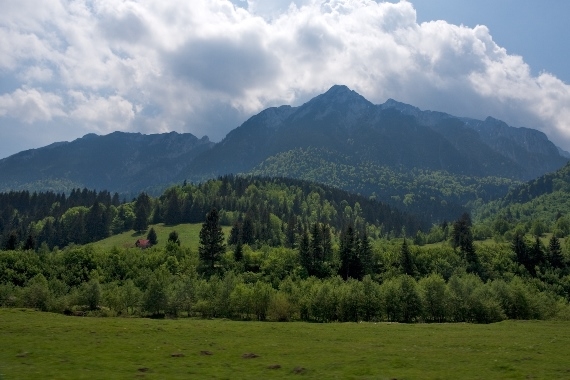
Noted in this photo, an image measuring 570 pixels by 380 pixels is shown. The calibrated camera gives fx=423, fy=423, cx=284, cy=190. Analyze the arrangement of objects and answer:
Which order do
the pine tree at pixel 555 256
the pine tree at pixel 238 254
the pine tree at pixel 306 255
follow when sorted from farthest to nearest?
1. the pine tree at pixel 555 256
2. the pine tree at pixel 238 254
3. the pine tree at pixel 306 255

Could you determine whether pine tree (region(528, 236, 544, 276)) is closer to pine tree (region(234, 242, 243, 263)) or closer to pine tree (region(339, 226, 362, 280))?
pine tree (region(339, 226, 362, 280))

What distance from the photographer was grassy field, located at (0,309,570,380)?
37844 millimetres

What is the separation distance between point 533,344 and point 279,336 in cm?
3445

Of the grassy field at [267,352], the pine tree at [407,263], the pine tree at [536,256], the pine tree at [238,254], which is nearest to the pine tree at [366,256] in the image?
the pine tree at [407,263]

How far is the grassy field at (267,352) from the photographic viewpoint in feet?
124

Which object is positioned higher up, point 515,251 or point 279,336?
point 515,251

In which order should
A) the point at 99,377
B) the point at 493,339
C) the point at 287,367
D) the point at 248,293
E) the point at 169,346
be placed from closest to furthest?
the point at 99,377 < the point at 287,367 < the point at 169,346 < the point at 493,339 < the point at 248,293

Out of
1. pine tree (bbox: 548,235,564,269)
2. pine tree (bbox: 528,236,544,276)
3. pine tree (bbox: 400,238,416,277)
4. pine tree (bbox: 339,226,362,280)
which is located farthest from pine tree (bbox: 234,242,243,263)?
pine tree (bbox: 548,235,564,269)

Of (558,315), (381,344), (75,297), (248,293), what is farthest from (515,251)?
(75,297)

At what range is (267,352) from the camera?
48.8m

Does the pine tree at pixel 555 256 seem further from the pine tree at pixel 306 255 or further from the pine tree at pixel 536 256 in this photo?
the pine tree at pixel 306 255

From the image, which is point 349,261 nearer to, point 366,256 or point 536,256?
point 366,256

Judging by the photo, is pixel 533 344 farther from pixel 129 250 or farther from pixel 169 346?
pixel 129 250

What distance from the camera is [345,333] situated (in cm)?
6775
